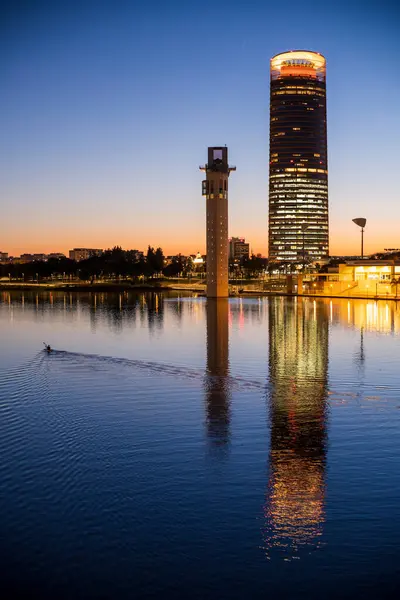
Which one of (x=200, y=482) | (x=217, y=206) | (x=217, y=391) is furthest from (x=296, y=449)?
(x=217, y=206)

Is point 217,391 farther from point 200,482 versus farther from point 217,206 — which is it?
point 217,206

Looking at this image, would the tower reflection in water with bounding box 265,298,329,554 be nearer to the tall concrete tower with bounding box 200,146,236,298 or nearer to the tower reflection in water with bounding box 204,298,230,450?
the tower reflection in water with bounding box 204,298,230,450

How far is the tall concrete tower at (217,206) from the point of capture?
120 m

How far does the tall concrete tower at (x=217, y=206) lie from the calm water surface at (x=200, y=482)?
3622 inches

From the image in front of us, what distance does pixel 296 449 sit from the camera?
1695 centimetres

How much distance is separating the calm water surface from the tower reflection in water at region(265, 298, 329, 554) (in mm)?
48

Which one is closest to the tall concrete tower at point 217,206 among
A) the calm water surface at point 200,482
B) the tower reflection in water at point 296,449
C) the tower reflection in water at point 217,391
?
the tower reflection in water at point 217,391

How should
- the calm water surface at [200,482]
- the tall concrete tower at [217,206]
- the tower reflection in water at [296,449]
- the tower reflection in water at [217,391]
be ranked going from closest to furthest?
the calm water surface at [200,482] < the tower reflection in water at [296,449] < the tower reflection in water at [217,391] < the tall concrete tower at [217,206]

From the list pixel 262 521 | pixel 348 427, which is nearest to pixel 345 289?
pixel 348 427

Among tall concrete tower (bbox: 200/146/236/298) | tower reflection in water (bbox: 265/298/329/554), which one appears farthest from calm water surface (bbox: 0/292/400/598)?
tall concrete tower (bbox: 200/146/236/298)

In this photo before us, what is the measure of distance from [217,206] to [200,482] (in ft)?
356

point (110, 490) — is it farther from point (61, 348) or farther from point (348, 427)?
point (61, 348)

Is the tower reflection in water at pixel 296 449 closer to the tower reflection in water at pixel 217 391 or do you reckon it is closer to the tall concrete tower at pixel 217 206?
the tower reflection in water at pixel 217 391

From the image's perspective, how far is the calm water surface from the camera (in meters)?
10.3
